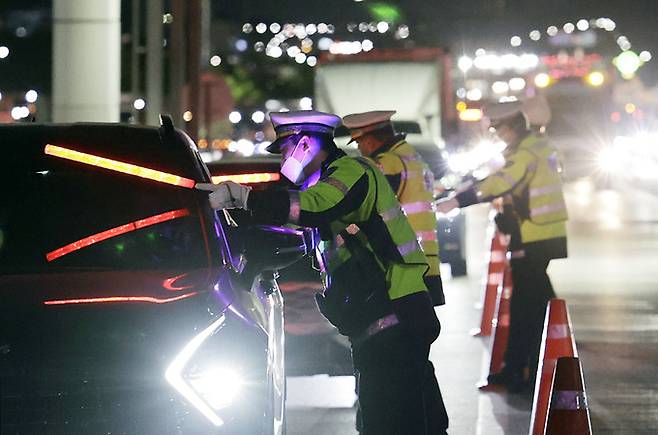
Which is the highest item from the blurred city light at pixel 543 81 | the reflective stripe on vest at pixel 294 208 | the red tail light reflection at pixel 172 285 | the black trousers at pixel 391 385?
the reflective stripe on vest at pixel 294 208

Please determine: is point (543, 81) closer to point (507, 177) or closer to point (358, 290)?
point (507, 177)

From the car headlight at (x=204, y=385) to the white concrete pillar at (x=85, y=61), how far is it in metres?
9.87

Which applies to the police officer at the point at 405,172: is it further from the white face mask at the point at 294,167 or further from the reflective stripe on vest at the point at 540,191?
the white face mask at the point at 294,167

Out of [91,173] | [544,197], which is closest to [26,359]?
[91,173]

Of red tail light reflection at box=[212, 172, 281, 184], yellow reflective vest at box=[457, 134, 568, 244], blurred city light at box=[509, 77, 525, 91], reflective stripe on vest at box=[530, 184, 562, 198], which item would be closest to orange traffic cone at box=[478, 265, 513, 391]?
yellow reflective vest at box=[457, 134, 568, 244]

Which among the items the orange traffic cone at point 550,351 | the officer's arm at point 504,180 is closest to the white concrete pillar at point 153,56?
the officer's arm at point 504,180

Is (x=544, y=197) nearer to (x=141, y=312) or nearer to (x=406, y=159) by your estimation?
(x=406, y=159)

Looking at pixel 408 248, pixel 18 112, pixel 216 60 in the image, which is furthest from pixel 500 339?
pixel 216 60

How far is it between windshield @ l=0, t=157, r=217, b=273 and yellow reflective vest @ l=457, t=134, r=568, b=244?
419cm

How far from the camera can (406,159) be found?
9.44 meters

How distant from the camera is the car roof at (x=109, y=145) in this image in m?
6.80

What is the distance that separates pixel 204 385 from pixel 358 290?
127cm

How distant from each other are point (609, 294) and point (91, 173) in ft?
37.2

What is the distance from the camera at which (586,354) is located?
40.9 ft
